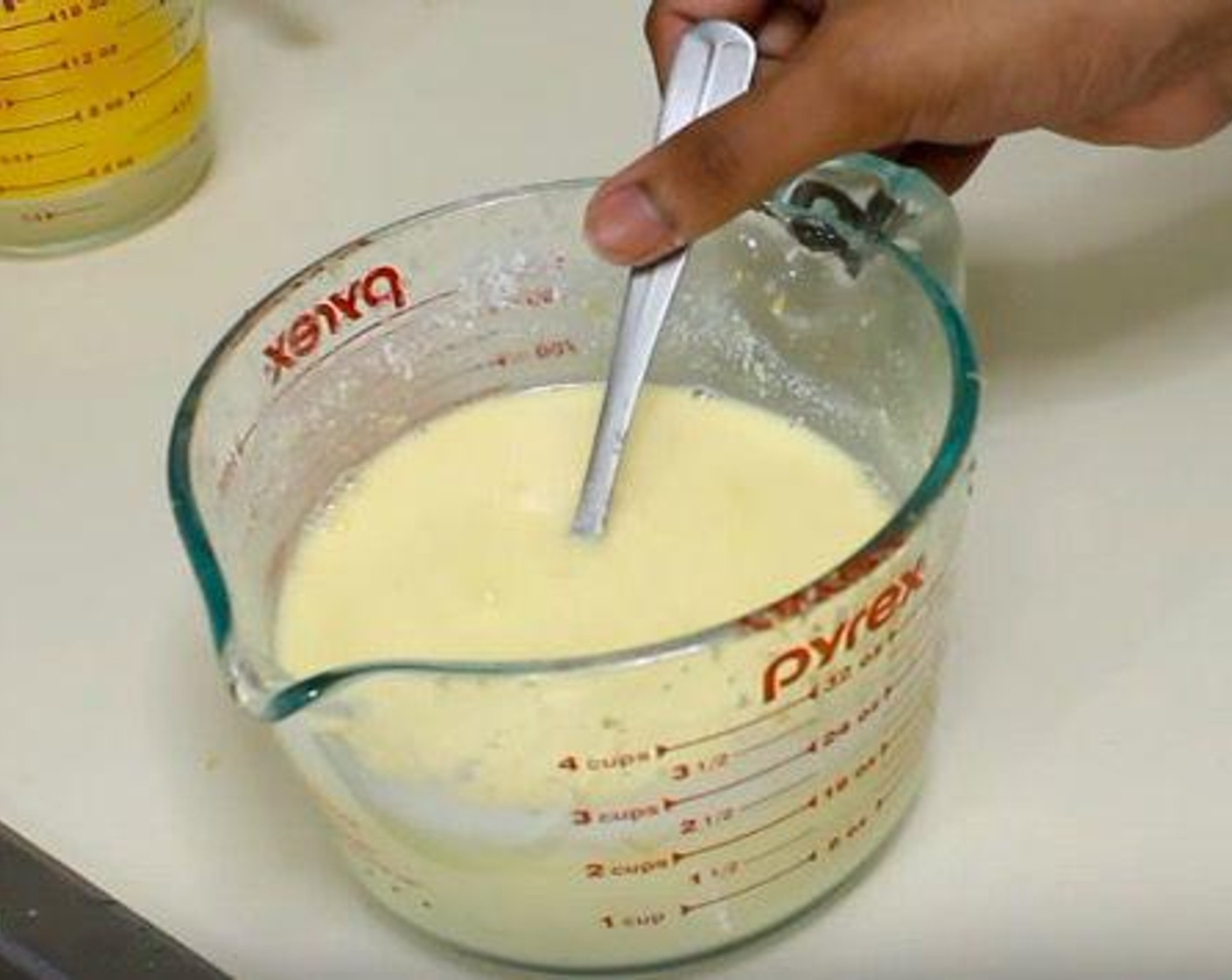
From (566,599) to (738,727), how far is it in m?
0.10

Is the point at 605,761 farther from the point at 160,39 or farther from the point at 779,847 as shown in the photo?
the point at 160,39

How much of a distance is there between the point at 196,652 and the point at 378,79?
0.34 metres

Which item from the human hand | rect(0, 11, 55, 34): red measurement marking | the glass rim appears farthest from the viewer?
rect(0, 11, 55, 34): red measurement marking

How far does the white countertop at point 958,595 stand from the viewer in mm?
622

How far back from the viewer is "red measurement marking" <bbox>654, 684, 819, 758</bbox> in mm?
528

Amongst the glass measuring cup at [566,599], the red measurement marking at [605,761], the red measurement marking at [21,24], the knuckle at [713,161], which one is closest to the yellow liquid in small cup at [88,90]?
the red measurement marking at [21,24]

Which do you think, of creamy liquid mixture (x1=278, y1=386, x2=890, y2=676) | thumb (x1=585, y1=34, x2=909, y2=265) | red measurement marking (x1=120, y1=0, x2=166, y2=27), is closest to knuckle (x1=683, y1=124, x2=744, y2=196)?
thumb (x1=585, y1=34, x2=909, y2=265)

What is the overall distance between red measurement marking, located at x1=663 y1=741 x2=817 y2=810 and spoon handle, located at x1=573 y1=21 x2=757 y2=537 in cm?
12

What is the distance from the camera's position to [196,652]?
0.71 metres

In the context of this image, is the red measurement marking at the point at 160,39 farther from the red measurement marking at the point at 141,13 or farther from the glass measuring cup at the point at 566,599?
the glass measuring cup at the point at 566,599

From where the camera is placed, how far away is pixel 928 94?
2.10 feet

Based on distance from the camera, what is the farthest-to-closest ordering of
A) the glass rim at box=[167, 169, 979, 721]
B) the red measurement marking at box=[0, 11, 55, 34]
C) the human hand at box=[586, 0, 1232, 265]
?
the red measurement marking at box=[0, 11, 55, 34] < the human hand at box=[586, 0, 1232, 265] < the glass rim at box=[167, 169, 979, 721]

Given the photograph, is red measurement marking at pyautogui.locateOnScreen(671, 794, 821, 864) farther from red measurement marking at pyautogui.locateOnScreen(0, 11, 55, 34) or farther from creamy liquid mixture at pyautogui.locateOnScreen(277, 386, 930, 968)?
red measurement marking at pyautogui.locateOnScreen(0, 11, 55, 34)

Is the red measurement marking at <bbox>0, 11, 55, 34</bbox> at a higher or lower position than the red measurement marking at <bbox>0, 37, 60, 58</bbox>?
higher
